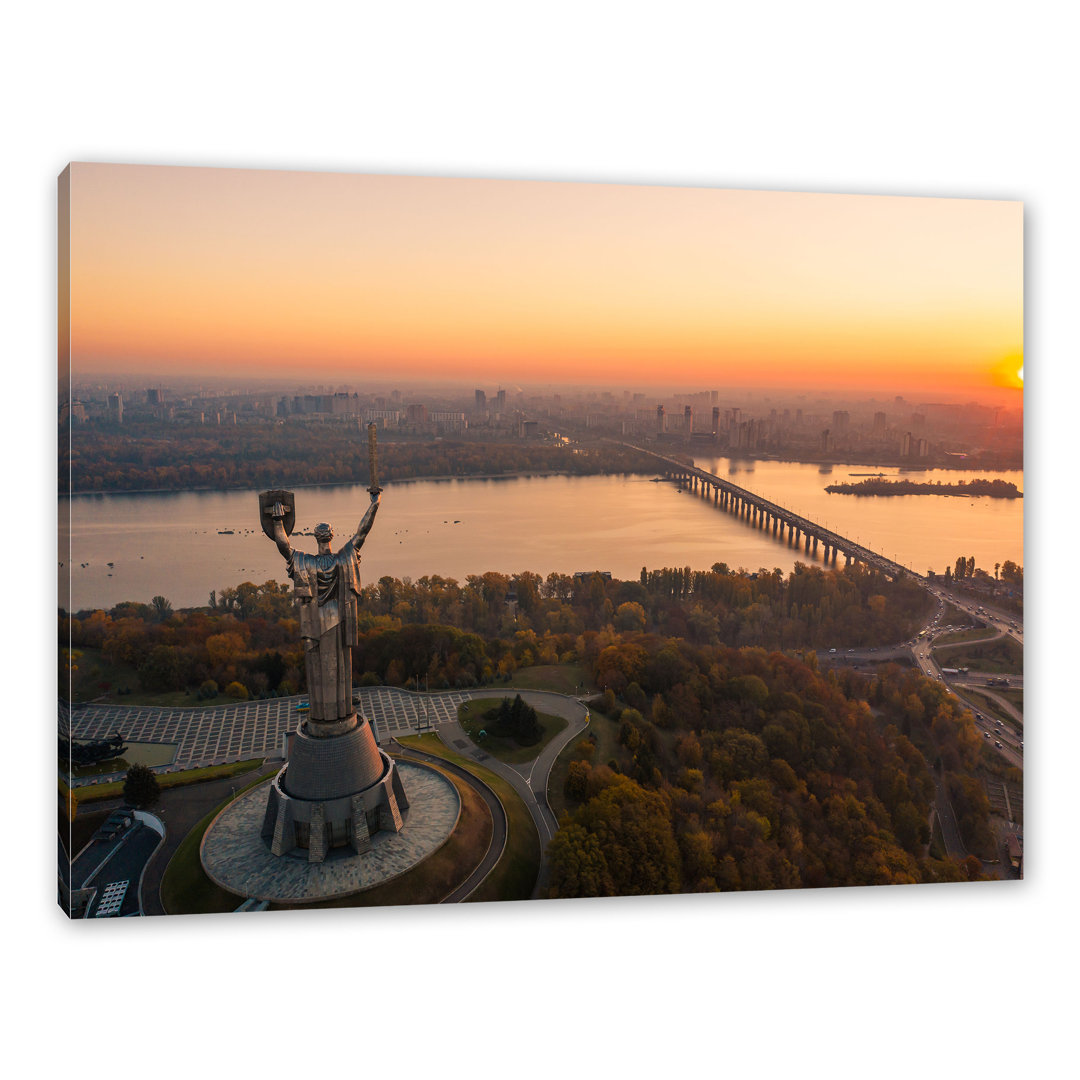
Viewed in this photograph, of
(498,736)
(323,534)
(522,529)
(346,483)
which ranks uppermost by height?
(346,483)

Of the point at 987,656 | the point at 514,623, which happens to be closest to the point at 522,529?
the point at 514,623

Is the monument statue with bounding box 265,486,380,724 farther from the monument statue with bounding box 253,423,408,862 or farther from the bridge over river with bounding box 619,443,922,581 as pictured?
the bridge over river with bounding box 619,443,922,581

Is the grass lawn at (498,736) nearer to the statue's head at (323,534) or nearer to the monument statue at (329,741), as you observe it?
the monument statue at (329,741)

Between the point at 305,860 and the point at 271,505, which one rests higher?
the point at 271,505

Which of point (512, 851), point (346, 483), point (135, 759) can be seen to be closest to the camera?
point (512, 851)

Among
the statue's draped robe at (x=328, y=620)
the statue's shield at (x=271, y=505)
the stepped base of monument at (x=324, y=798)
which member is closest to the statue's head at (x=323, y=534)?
the statue's draped robe at (x=328, y=620)

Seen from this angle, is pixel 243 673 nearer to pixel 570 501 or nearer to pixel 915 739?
pixel 570 501

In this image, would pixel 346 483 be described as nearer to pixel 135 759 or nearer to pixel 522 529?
pixel 135 759
